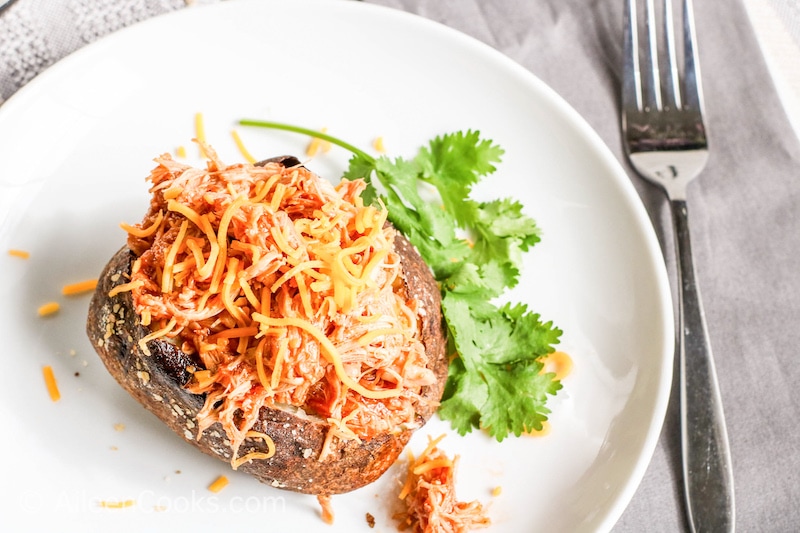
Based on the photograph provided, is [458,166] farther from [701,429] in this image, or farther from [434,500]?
[701,429]

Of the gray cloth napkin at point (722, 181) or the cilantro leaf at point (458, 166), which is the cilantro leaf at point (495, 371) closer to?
the cilantro leaf at point (458, 166)

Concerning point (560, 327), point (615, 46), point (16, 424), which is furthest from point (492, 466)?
point (615, 46)

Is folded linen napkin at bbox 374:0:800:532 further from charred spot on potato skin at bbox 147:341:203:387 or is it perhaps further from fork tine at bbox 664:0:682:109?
charred spot on potato skin at bbox 147:341:203:387

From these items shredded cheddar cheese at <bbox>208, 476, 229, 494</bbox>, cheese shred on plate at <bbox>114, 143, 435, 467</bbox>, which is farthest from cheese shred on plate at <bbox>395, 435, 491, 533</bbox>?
shredded cheddar cheese at <bbox>208, 476, 229, 494</bbox>

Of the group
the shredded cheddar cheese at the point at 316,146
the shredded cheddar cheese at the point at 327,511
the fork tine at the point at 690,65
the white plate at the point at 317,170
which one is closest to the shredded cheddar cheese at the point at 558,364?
the white plate at the point at 317,170

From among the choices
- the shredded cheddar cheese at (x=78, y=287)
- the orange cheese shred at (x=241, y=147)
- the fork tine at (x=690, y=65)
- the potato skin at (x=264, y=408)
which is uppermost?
the orange cheese shred at (x=241, y=147)
